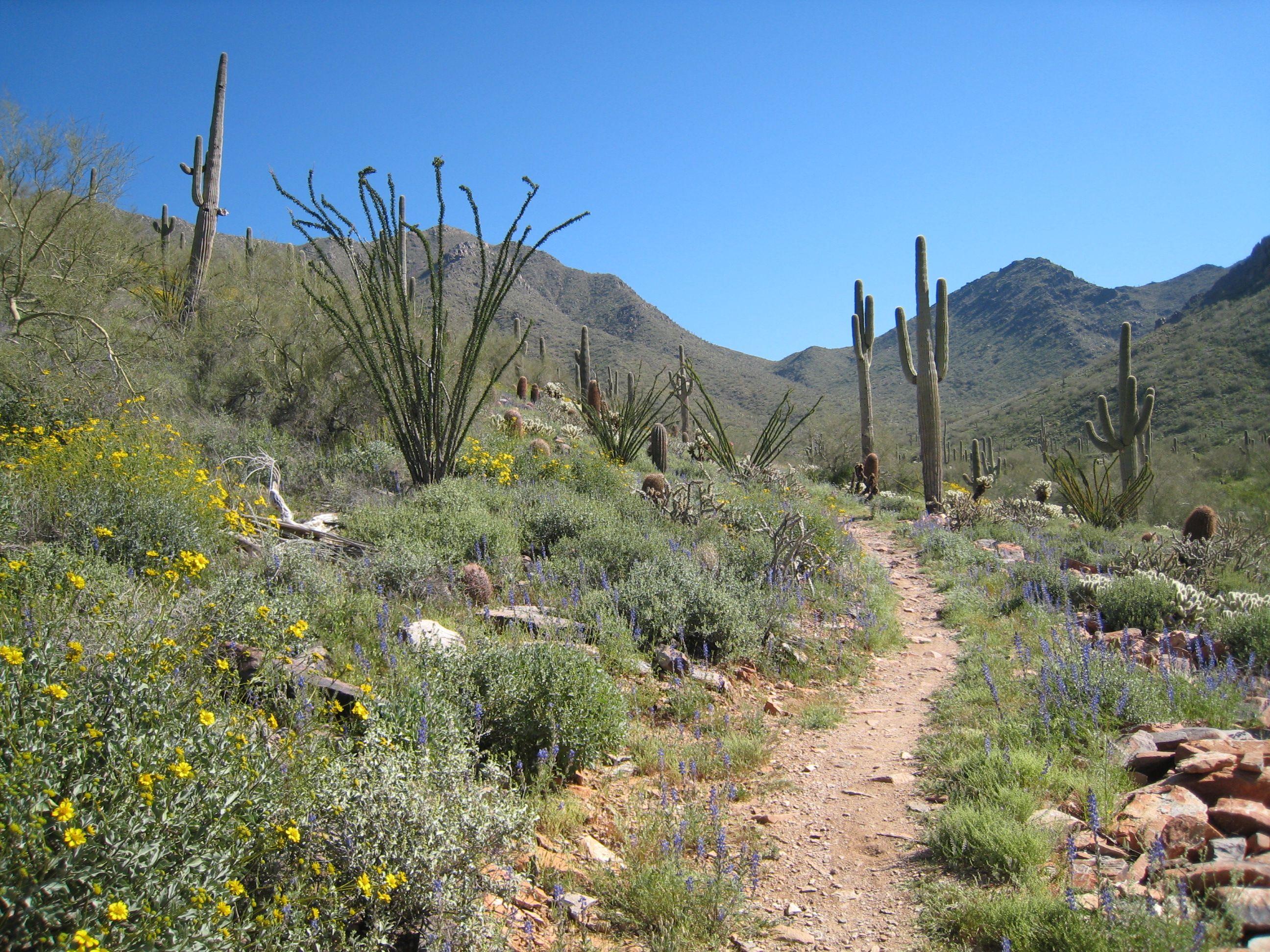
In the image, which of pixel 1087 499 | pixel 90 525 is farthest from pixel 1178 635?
pixel 1087 499

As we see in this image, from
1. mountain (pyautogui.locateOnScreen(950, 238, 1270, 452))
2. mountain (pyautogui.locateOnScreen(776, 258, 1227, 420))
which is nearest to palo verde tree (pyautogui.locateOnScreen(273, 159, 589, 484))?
mountain (pyautogui.locateOnScreen(950, 238, 1270, 452))

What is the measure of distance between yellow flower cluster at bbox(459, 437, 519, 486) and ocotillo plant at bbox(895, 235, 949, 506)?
348 inches

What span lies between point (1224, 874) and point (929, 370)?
45.7 feet

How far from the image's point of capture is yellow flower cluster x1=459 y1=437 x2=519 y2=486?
895 centimetres

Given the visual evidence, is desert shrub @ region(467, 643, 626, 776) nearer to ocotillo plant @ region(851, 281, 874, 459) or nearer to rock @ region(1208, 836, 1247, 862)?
rock @ region(1208, 836, 1247, 862)

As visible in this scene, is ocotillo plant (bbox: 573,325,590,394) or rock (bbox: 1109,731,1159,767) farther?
ocotillo plant (bbox: 573,325,590,394)

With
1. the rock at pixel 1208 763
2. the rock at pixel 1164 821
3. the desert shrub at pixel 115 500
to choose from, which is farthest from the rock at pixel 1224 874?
the desert shrub at pixel 115 500

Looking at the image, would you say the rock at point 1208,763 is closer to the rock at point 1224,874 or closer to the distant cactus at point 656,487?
the rock at point 1224,874

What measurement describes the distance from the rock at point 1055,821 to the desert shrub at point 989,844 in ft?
0.21

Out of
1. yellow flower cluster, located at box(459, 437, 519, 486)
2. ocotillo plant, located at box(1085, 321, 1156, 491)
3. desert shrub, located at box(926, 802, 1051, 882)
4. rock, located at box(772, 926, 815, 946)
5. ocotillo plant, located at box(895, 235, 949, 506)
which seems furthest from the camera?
ocotillo plant, located at box(1085, 321, 1156, 491)

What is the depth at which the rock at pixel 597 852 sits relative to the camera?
311 centimetres

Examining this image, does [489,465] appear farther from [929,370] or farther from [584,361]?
[584,361]

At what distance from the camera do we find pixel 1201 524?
962 cm

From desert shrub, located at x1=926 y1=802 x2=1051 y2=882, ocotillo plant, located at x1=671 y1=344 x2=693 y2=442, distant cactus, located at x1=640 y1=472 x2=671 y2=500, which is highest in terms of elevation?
ocotillo plant, located at x1=671 y1=344 x2=693 y2=442
